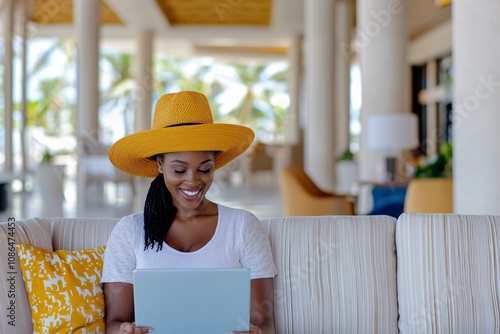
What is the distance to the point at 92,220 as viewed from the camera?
2855mm

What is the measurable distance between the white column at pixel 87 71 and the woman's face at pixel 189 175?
984 centimetres

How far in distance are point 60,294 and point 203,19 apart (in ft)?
50.8

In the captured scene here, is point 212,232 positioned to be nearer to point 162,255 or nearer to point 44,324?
point 162,255

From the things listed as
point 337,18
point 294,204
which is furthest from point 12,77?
point 294,204

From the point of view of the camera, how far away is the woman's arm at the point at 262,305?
7.63ft

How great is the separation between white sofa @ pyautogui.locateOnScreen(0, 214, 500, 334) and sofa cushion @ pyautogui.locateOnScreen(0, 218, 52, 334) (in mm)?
111

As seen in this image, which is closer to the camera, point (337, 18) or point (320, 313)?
point (320, 313)

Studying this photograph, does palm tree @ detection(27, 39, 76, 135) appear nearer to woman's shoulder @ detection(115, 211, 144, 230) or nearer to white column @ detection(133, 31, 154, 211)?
white column @ detection(133, 31, 154, 211)

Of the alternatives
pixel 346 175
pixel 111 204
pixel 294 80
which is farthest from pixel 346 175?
pixel 294 80

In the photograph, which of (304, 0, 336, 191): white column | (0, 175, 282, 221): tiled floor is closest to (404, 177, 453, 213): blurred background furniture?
(0, 175, 282, 221): tiled floor

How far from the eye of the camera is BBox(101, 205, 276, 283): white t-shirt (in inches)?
93.0

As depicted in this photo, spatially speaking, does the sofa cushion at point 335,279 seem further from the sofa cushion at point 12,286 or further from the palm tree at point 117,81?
the palm tree at point 117,81

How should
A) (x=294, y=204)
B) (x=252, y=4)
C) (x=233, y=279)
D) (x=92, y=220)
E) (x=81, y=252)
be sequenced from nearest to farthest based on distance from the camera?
(x=233, y=279) < (x=81, y=252) < (x=92, y=220) < (x=294, y=204) < (x=252, y=4)

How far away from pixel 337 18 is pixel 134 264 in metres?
13.8
